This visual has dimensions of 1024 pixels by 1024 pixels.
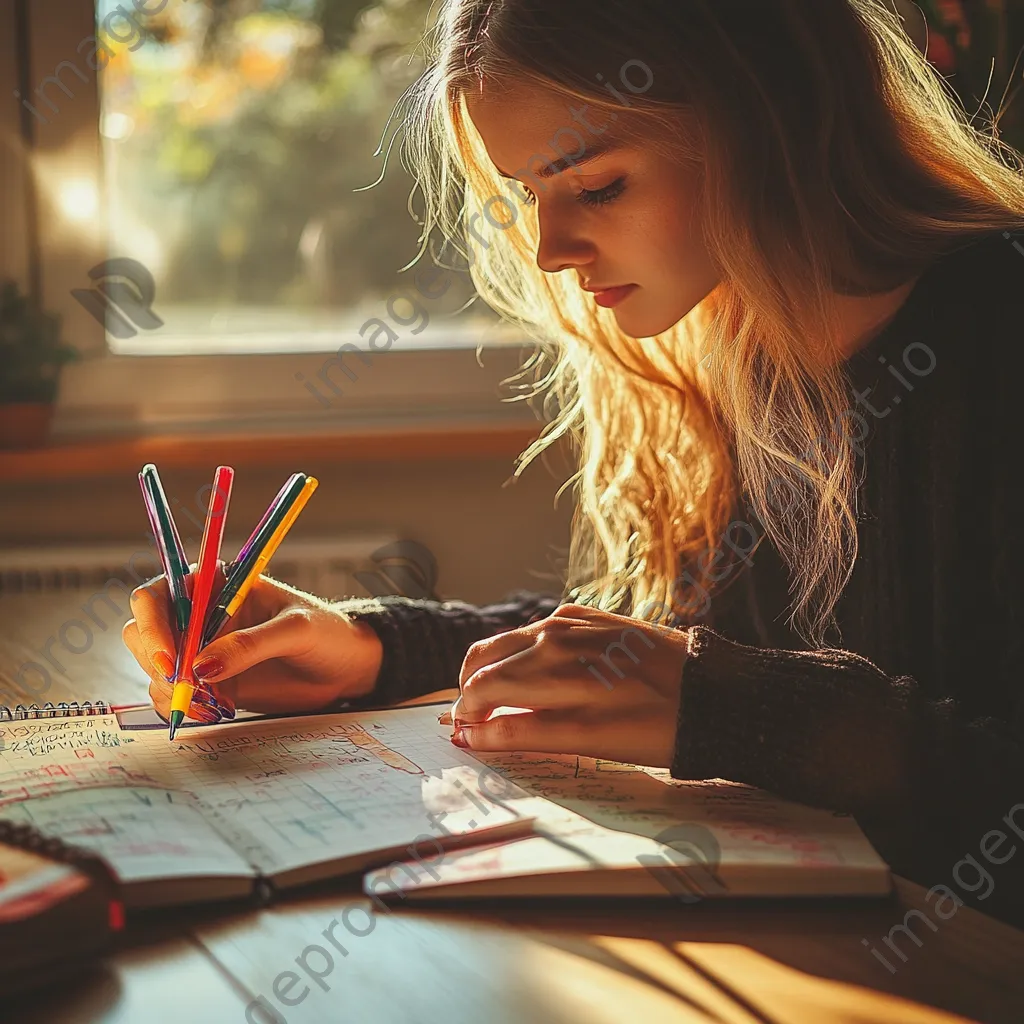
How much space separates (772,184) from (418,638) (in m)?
0.43

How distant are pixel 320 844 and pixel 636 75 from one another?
0.58 m

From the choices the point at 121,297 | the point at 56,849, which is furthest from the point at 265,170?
the point at 56,849

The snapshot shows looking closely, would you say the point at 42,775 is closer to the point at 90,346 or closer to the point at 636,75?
the point at 636,75

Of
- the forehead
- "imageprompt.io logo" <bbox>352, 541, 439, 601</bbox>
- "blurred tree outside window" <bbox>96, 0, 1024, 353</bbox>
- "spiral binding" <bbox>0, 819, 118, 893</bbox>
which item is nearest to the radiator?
"imageprompt.io logo" <bbox>352, 541, 439, 601</bbox>

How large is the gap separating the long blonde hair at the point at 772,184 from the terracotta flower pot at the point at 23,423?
0.77 metres

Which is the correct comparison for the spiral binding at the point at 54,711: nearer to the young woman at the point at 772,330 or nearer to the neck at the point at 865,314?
the young woman at the point at 772,330

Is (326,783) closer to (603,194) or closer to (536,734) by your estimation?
(536,734)

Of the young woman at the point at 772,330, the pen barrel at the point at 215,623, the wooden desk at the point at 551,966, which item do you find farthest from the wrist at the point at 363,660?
the wooden desk at the point at 551,966

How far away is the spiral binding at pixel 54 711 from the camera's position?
811 mm

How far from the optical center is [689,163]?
0.92 meters

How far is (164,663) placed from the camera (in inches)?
32.3

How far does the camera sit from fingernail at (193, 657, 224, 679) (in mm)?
800

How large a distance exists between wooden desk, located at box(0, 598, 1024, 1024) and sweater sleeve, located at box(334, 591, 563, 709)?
1.18 feet

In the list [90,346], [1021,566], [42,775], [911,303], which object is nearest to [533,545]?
[90,346]
